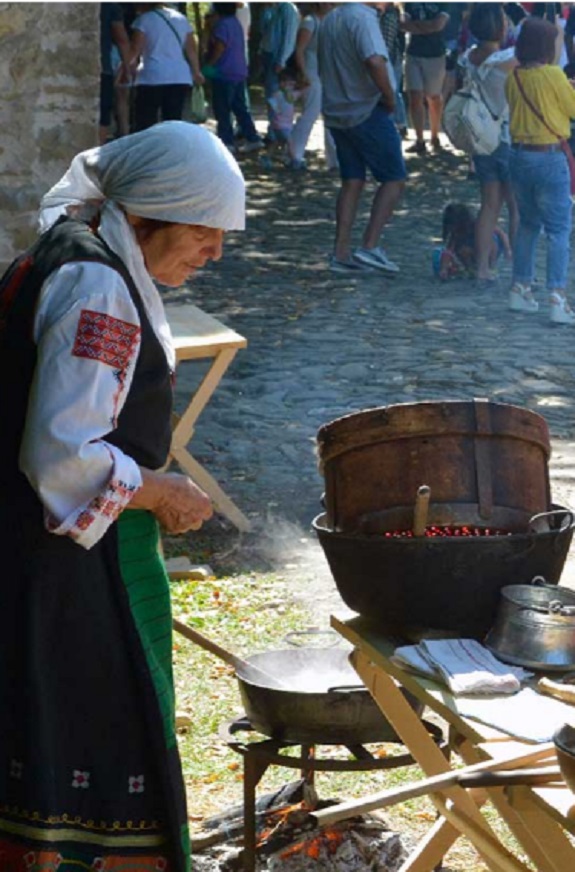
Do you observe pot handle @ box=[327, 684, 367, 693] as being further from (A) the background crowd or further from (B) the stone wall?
(A) the background crowd

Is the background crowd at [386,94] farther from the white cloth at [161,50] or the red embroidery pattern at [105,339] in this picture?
the red embroidery pattern at [105,339]

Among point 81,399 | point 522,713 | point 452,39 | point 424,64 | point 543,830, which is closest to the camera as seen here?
point 543,830

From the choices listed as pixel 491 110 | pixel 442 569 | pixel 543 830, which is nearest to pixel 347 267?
pixel 491 110

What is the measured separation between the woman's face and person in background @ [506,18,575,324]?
7.81 metres

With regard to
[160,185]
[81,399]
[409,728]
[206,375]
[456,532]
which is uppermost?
[160,185]

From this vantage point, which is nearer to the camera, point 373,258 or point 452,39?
point 373,258

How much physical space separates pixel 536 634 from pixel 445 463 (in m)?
0.49

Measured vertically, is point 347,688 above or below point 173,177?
below

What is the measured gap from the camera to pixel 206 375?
698 cm

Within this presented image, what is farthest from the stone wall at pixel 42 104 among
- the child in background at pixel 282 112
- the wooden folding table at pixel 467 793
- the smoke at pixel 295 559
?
the child in background at pixel 282 112

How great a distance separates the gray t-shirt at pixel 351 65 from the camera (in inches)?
463

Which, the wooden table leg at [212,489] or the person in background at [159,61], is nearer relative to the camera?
the wooden table leg at [212,489]

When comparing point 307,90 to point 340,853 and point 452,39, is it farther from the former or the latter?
point 340,853

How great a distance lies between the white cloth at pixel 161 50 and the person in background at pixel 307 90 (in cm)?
276
